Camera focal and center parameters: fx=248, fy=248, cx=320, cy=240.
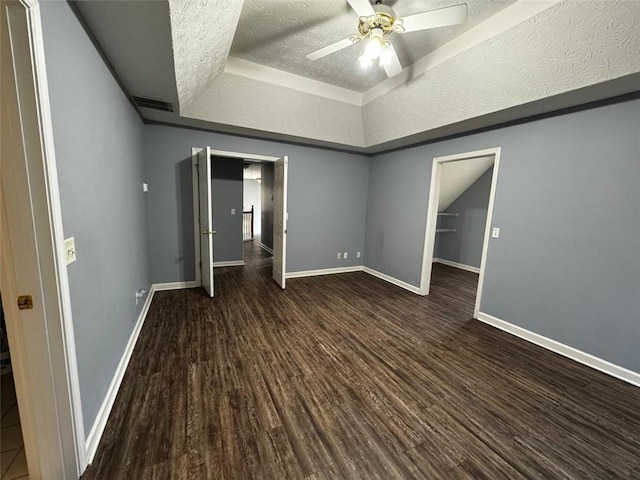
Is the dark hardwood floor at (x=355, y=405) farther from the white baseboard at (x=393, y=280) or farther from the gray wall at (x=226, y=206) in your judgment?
the gray wall at (x=226, y=206)

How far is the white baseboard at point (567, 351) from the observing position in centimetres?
209

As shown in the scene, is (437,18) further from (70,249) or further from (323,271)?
(323,271)

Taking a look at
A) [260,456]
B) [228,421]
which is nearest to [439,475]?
[260,456]

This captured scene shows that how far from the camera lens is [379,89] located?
11.2 feet

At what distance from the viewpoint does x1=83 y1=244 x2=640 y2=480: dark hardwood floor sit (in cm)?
Answer: 135

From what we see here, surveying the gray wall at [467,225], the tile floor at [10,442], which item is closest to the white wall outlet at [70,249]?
the tile floor at [10,442]

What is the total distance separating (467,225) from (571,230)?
3.32m

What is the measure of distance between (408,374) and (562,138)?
2.69m

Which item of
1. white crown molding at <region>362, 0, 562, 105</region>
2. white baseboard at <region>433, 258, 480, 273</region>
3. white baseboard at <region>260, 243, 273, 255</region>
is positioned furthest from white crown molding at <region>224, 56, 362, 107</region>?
white baseboard at <region>433, 258, 480, 273</region>

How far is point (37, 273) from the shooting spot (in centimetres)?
101

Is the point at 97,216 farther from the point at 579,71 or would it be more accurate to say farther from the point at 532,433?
the point at 579,71

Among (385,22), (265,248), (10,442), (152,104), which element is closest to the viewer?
(10,442)

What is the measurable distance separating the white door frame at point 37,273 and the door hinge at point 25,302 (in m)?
0.02

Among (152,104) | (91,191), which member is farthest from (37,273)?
(152,104)
